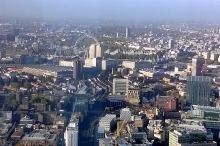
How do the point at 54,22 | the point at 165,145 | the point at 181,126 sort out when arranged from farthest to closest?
the point at 54,22
the point at 181,126
the point at 165,145

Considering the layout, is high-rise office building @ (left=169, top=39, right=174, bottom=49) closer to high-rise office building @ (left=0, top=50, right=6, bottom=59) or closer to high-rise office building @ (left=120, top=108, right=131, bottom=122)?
high-rise office building @ (left=0, top=50, right=6, bottom=59)

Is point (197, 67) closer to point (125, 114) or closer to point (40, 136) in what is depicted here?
point (125, 114)

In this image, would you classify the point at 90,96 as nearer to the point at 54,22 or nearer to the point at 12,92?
the point at 12,92

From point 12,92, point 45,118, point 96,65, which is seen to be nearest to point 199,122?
point 45,118

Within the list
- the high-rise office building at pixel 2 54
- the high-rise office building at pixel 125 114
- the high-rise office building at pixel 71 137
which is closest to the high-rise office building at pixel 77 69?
the high-rise office building at pixel 2 54

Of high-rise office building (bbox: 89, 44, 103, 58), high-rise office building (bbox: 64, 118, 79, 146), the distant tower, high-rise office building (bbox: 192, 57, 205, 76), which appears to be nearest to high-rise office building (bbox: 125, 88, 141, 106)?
high-rise office building (bbox: 192, 57, 205, 76)

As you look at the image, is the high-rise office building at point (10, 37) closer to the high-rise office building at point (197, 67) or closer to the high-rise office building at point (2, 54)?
the high-rise office building at point (2, 54)
